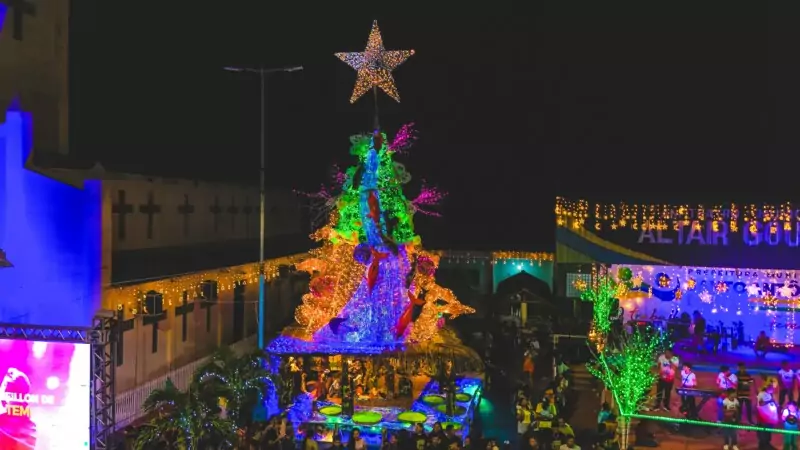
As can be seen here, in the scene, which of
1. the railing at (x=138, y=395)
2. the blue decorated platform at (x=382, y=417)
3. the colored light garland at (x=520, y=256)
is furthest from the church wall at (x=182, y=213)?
the colored light garland at (x=520, y=256)

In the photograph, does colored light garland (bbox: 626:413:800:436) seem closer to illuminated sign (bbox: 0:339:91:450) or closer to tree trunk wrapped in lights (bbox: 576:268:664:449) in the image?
tree trunk wrapped in lights (bbox: 576:268:664:449)

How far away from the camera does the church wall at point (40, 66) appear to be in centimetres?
1970

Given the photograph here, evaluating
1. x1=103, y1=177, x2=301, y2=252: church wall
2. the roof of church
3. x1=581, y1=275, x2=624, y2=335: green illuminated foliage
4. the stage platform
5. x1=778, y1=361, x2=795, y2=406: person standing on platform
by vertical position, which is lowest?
the stage platform

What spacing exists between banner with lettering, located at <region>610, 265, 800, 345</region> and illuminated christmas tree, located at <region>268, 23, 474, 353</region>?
11279 millimetres

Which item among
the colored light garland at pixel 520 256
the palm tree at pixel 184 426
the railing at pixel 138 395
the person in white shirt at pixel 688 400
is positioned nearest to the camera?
the palm tree at pixel 184 426

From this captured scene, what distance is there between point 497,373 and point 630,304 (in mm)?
8871

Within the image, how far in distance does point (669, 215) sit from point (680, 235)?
873mm

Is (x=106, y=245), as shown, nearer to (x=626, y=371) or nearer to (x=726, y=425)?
(x=626, y=371)

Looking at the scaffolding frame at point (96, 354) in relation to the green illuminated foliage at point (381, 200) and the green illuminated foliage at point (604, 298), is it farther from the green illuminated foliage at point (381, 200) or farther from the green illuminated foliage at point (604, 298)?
the green illuminated foliage at point (604, 298)

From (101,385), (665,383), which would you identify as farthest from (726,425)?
(101,385)

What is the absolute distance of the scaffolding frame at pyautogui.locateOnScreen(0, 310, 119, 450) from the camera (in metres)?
14.9

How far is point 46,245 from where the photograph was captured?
1772 centimetres

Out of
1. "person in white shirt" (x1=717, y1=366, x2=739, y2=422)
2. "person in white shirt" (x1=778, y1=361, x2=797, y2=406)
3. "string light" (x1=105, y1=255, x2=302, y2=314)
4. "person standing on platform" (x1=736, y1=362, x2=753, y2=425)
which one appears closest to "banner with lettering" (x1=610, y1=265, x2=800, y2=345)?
"person in white shirt" (x1=778, y1=361, x2=797, y2=406)

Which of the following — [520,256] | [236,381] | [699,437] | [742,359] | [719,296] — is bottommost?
[699,437]
